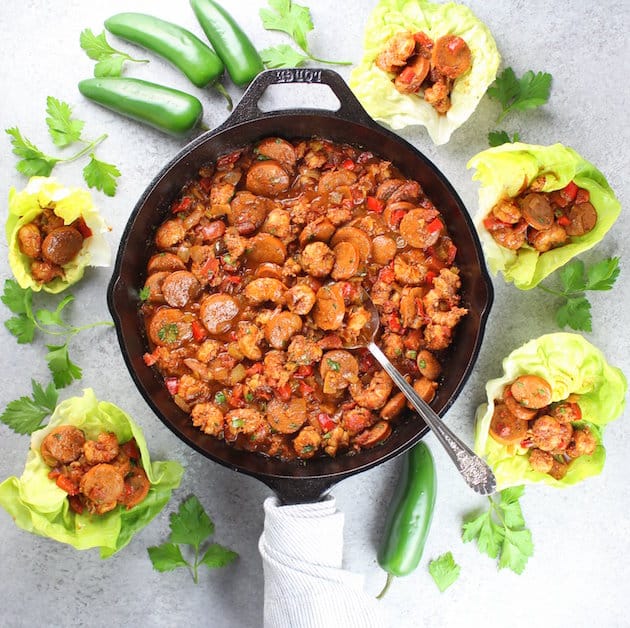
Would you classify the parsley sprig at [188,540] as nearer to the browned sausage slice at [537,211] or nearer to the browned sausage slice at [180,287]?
the browned sausage slice at [180,287]

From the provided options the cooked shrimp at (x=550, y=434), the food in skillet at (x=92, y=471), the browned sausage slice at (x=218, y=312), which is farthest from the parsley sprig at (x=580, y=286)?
the food in skillet at (x=92, y=471)

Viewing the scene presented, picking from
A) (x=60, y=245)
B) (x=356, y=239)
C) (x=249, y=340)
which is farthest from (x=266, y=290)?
(x=60, y=245)

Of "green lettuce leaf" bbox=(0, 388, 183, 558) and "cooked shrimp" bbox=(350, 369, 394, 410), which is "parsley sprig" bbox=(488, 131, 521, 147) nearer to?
"cooked shrimp" bbox=(350, 369, 394, 410)

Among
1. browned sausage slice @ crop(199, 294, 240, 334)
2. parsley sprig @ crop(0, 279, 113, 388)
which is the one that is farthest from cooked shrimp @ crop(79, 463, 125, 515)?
browned sausage slice @ crop(199, 294, 240, 334)

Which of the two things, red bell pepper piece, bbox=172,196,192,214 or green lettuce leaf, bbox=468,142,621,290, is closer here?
green lettuce leaf, bbox=468,142,621,290

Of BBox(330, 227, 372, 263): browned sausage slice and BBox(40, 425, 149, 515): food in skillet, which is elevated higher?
BBox(330, 227, 372, 263): browned sausage slice

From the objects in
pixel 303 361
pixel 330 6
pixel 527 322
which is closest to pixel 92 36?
pixel 330 6
